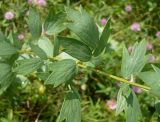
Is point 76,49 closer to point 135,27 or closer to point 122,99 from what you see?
point 122,99

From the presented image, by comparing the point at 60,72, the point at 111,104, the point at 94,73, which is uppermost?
the point at 60,72

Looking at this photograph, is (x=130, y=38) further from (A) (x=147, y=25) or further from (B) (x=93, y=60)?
(B) (x=93, y=60)

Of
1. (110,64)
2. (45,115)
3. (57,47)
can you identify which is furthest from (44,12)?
(57,47)

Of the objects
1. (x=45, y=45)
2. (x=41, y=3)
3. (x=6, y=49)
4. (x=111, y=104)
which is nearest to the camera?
(x=6, y=49)

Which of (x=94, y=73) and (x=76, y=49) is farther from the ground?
(x=76, y=49)

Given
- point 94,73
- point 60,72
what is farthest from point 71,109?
point 94,73

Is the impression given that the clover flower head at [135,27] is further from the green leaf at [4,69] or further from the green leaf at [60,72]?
the green leaf at [60,72]

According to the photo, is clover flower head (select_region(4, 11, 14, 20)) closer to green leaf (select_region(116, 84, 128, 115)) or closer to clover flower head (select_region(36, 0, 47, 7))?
clover flower head (select_region(36, 0, 47, 7))
